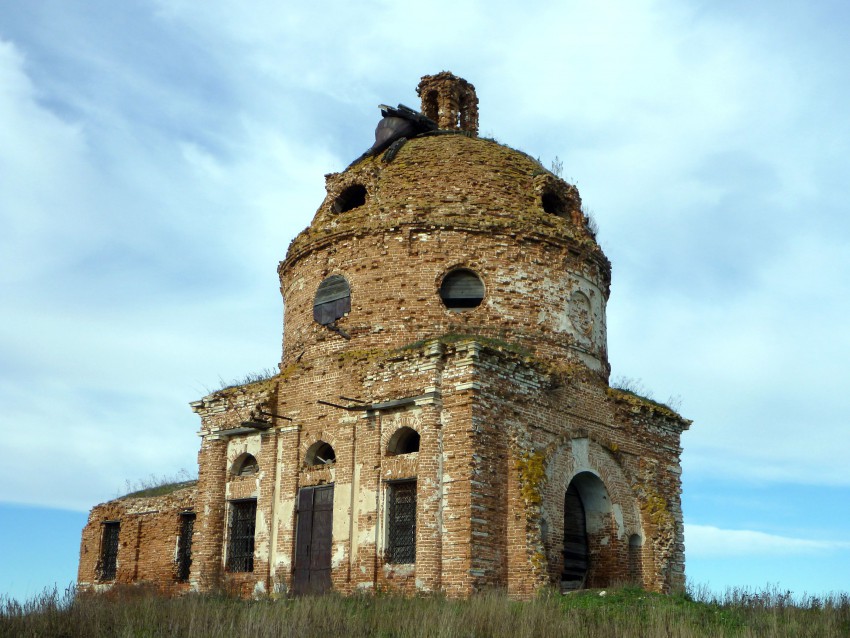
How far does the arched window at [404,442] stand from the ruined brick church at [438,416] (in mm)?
38

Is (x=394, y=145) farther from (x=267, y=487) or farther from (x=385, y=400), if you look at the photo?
(x=267, y=487)

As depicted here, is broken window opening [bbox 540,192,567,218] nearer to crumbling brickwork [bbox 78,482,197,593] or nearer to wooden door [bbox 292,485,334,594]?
wooden door [bbox 292,485,334,594]

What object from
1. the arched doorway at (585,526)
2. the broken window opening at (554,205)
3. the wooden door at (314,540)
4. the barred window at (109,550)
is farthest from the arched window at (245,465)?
the broken window opening at (554,205)

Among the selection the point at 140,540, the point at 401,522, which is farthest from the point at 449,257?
the point at 140,540

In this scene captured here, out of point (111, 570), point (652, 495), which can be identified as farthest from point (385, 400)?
point (111, 570)

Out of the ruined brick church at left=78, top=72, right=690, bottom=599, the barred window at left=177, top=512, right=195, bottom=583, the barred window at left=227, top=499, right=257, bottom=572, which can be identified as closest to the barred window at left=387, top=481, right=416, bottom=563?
the ruined brick church at left=78, top=72, right=690, bottom=599

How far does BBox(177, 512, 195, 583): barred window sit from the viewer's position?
19.3 meters

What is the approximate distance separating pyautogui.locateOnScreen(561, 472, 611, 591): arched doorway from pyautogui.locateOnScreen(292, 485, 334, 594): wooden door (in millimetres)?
4007

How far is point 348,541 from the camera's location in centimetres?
1492

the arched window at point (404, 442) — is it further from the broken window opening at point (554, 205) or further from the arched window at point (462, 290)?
the broken window opening at point (554, 205)

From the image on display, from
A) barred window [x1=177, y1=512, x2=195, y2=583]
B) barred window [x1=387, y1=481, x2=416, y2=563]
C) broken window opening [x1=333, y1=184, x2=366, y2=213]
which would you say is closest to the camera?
barred window [x1=387, y1=481, x2=416, y2=563]

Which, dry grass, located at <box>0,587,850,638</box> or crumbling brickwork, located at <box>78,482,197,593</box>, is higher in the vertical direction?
crumbling brickwork, located at <box>78,482,197,593</box>

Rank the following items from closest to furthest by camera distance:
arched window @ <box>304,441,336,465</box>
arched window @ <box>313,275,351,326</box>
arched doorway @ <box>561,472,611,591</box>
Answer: arched doorway @ <box>561,472,611,591</box> < arched window @ <box>304,441,336,465</box> < arched window @ <box>313,275,351,326</box>

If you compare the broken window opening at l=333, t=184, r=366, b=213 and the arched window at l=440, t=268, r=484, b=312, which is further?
the broken window opening at l=333, t=184, r=366, b=213
